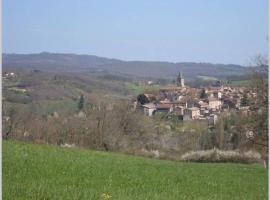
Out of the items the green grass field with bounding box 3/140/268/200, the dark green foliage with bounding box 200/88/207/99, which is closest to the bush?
the dark green foliage with bounding box 200/88/207/99

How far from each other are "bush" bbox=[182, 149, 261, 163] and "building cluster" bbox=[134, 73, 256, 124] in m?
8.33

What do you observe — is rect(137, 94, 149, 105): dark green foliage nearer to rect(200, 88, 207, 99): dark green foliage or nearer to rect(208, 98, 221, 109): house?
rect(200, 88, 207, 99): dark green foliage

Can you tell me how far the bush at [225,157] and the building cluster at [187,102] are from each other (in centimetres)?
833

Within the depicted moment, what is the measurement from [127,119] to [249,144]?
63.8 ft

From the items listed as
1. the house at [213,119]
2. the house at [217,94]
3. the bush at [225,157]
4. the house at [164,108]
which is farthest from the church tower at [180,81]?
the bush at [225,157]

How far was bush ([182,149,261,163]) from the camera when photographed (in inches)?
1137

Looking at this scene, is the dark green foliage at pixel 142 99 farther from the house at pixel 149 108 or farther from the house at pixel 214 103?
the house at pixel 214 103

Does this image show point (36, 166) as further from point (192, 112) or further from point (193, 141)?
point (192, 112)

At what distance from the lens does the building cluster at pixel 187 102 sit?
137 ft

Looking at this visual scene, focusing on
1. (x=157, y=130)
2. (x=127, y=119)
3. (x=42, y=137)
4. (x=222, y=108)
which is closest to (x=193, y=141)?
(x=157, y=130)

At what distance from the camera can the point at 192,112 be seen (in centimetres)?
5256

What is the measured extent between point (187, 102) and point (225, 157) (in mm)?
20198

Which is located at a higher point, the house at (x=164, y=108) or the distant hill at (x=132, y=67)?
the distant hill at (x=132, y=67)

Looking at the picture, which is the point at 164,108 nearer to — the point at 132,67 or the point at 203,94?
the point at 203,94
